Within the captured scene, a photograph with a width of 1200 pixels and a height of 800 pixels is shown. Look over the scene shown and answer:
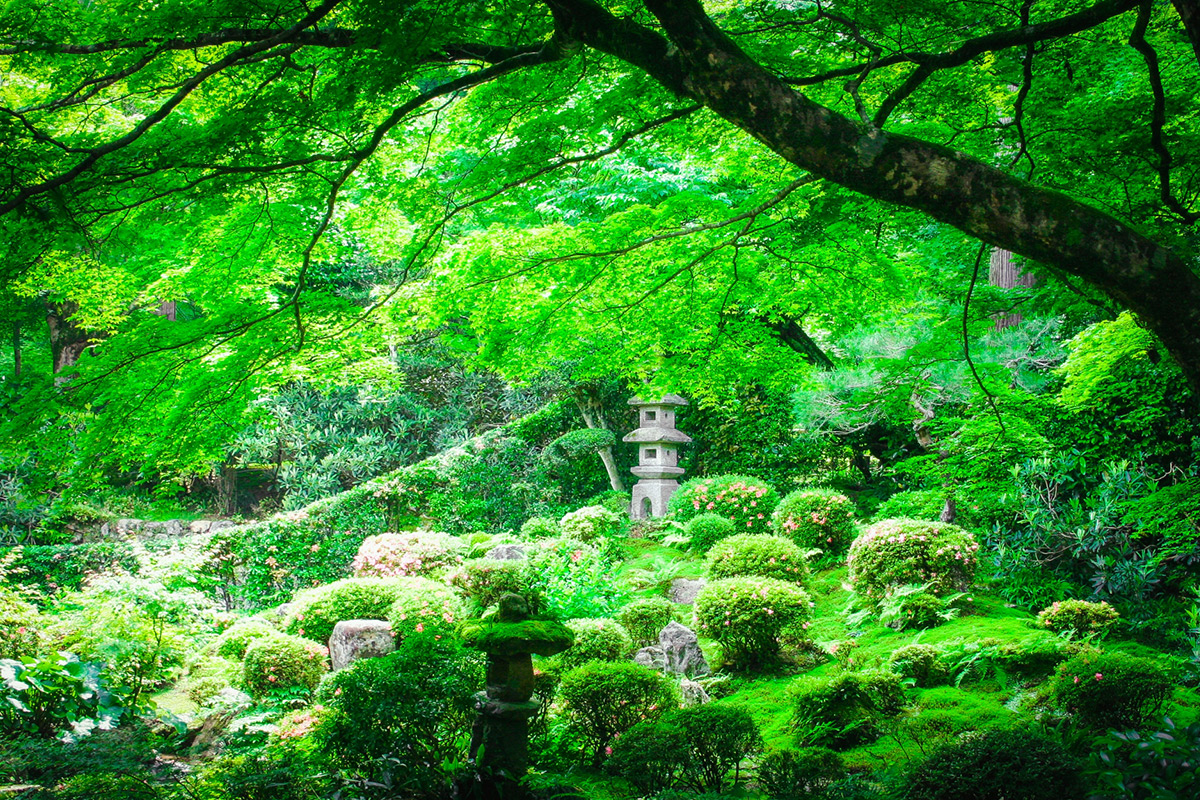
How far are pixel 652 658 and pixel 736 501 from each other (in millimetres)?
4466

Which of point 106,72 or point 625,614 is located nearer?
point 106,72

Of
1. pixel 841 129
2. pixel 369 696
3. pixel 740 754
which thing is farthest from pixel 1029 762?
pixel 369 696

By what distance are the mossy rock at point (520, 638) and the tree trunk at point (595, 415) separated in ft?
27.9

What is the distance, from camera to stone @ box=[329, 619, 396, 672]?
21.8 ft

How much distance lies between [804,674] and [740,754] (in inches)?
87.7

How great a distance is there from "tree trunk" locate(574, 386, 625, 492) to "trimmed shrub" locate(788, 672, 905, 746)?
25.8 feet

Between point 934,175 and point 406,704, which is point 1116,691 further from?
point 406,704

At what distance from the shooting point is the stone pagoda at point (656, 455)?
38.2ft

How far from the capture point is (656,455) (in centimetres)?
Answer: 1179

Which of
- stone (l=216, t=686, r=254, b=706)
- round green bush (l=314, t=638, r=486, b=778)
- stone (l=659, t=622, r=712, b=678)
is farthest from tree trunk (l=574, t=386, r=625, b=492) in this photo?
round green bush (l=314, t=638, r=486, b=778)

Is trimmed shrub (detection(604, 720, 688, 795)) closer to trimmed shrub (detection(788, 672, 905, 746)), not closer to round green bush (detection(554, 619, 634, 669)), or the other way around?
trimmed shrub (detection(788, 672, 905, 746))

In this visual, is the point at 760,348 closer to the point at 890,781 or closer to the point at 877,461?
the point at 890,781


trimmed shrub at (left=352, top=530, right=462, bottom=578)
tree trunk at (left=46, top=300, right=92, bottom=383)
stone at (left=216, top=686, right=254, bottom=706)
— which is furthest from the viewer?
tree trunk at (left=46, top=300, right=92, bottom=383)

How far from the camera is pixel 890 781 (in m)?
3.86
